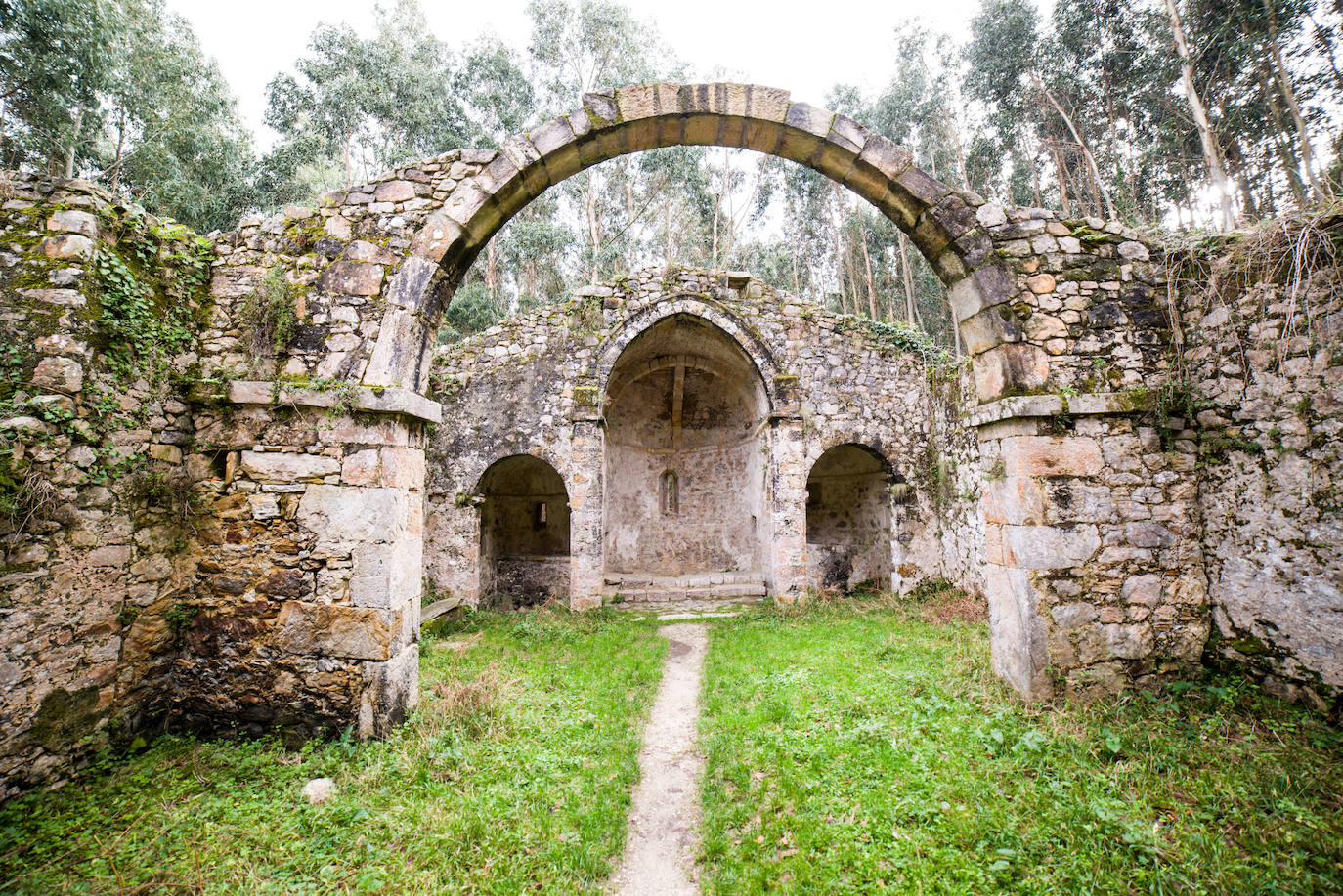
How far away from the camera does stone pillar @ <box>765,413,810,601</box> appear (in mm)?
9703

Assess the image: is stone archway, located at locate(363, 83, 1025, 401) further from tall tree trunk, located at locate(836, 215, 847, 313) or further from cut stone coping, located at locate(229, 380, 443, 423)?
Result: tall tree trunk, located at locate(836, 215, 847, 313)

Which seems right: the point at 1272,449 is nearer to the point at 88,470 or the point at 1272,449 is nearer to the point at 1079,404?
the point at 1079,404

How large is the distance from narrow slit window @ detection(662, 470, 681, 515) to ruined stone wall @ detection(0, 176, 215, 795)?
35.6 ft

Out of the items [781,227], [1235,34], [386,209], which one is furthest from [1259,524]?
[781,227]

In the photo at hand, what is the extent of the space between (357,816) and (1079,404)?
18.4 ft

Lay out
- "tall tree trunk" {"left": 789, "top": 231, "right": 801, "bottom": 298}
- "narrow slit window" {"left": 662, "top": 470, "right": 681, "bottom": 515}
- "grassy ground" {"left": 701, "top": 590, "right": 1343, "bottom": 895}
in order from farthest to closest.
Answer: "tall tree trunk" {"left": 789, "top": 231, "right": 801, "bottom": 298}
"narrow slit window" {"left": 662, "top": 470, "right": 681, "bottom": 515}
"grassy ground" {"left": 701, "top": 590, "right": 1343, "bottom": 895}


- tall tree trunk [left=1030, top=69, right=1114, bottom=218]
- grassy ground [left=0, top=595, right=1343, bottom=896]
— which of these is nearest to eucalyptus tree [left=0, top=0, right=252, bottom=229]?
grassy ground [left=0, top=595, right=1343, bottom=896]

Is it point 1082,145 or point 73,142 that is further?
point 1082,145

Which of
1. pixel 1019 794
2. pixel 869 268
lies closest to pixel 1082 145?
pixel 869 268

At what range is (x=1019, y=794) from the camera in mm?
3020

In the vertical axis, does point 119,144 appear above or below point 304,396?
above

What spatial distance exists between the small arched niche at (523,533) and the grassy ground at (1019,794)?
7.05m

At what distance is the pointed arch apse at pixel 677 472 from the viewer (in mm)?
13195

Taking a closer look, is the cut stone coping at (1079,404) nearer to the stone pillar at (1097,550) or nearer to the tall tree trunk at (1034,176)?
the stone pillar at (1097,550)
